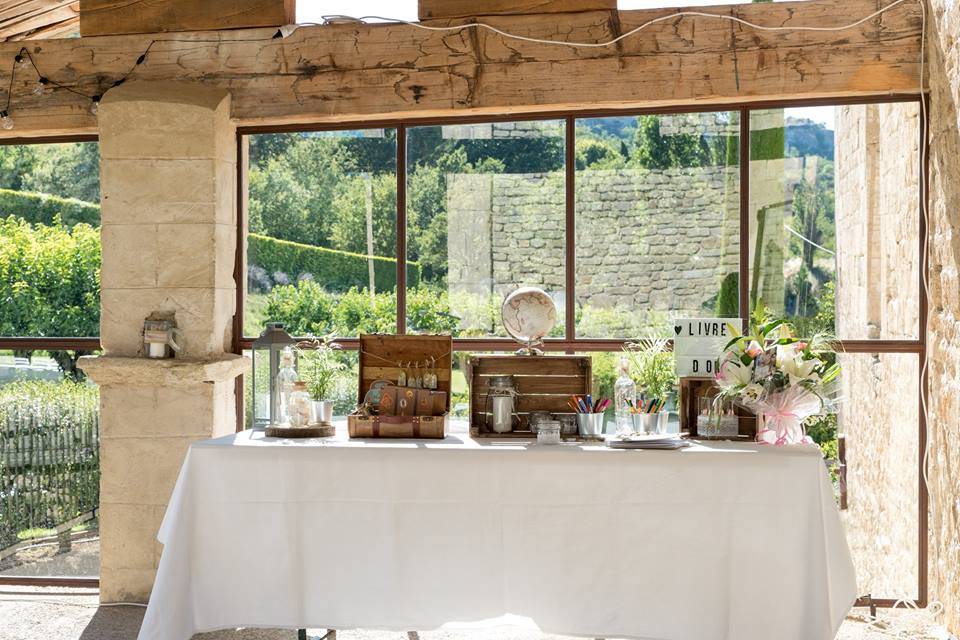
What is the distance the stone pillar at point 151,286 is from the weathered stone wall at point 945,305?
325cm

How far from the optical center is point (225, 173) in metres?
4.69

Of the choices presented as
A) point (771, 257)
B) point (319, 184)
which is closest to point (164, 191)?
point (319, 184)

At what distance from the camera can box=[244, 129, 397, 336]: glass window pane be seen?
480 cm

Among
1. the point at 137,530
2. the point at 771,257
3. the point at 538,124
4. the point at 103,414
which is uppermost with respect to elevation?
the point at 538,124

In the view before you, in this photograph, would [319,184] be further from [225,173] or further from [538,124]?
[538,124]

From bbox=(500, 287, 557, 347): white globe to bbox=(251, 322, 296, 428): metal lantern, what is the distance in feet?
2.93

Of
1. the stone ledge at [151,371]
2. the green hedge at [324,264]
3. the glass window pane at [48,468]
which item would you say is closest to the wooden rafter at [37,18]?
the green hedge at [324,264]

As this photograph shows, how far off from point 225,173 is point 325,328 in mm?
906

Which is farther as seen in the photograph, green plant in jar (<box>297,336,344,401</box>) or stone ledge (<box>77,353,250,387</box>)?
stone ledge (<box>77,353,250,387</box>)

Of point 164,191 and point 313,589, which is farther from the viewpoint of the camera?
point 164,191

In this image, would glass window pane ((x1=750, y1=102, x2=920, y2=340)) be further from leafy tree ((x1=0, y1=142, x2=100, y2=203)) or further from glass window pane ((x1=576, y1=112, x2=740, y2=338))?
leafy tree ((x1=0, y1=142, x2=100, y2=203))

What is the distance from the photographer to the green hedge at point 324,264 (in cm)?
480

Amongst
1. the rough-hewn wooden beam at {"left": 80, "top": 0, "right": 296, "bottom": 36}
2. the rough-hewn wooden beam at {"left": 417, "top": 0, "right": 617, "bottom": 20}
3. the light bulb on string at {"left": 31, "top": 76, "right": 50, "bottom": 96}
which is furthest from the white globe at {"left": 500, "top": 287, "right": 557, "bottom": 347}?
the light bulb on string at {"left": 31, "top": 76, "right": 50, "bottom": 96}

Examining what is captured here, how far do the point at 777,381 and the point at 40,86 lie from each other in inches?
151
